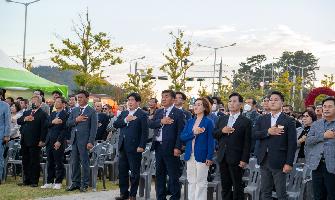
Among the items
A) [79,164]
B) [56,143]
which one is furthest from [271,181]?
[56,143]

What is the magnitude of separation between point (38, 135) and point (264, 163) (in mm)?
6177

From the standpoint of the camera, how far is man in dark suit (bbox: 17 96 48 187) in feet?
41.6

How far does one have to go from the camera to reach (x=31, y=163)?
12.7m

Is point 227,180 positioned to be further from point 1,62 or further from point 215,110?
point 1,62

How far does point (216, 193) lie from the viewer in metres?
10.1

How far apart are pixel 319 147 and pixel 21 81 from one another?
1676 centimetres

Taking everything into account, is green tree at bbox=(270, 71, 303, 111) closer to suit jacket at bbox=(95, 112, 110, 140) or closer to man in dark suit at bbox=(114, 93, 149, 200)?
suit jacket at bbox=(95, 112, 110, 140)

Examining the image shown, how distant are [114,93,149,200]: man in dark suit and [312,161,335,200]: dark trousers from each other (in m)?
3.66

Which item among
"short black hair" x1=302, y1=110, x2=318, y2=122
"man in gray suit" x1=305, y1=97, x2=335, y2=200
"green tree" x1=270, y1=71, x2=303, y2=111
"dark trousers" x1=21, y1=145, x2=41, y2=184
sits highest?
"green tree" x1=270, y1=71, x2=303, y2=111

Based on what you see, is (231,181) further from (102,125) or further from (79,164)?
(102,125)

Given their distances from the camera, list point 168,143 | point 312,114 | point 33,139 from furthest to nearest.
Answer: point 33,139
point 312,114
point 168,143

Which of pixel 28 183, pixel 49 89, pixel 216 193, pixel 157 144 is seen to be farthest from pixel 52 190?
pixel 49 89

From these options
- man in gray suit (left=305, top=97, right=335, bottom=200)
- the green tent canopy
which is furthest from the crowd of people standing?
the green tent canopy

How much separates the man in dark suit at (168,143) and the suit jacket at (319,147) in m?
2.63
